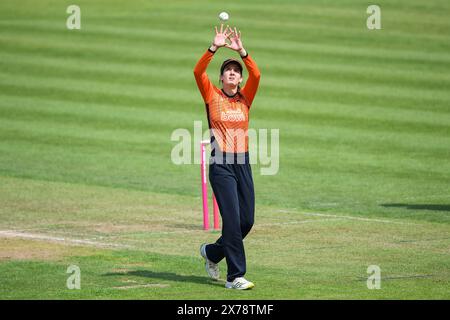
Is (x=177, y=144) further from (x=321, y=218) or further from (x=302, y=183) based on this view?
(x=321, y=218)

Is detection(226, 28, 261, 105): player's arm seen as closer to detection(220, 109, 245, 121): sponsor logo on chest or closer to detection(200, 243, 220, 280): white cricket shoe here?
detection(220, 109, 245, 121): sponsor logo on chest

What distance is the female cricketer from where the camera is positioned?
11.3 m

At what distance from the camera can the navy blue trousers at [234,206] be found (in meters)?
11.2

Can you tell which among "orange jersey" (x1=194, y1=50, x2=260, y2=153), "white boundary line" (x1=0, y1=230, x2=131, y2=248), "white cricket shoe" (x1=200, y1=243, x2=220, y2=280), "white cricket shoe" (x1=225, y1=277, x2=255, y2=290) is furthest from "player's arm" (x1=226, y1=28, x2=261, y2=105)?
"white boundary line" (x1=0, y1=230, x2=131, y2=248)

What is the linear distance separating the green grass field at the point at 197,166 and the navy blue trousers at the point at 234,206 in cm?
37

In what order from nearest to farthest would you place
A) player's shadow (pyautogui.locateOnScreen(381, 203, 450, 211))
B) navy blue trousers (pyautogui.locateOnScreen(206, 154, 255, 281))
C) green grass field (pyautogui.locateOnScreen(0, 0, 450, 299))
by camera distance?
navy blue trousers (pyautogui.locateOnScreen(206, 154, 255, 281)) < green grass field (pyautogui.locateOnScreen(0, 0, 450, 299)) < player's shadow (pyautogui.locateOnScreen(381, 203, 450, 211))

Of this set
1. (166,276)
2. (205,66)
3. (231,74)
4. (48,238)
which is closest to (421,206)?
(48,238)

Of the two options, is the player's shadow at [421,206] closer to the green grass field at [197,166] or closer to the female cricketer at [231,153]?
the green grass field at [197,166]

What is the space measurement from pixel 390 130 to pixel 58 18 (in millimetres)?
16126

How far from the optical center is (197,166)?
71.2ft

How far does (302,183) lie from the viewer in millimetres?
19406

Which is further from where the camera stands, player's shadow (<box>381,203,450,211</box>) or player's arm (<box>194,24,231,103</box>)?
player's shadow (<box>381,203,450,211</box>)
